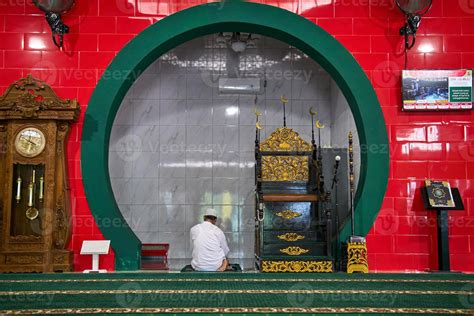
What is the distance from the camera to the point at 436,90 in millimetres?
7312

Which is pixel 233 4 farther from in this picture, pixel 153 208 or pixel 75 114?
pixel 153 208

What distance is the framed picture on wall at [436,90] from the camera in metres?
7.29

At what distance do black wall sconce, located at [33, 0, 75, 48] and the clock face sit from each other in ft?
3.87

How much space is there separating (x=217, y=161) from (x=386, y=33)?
13.3 feet

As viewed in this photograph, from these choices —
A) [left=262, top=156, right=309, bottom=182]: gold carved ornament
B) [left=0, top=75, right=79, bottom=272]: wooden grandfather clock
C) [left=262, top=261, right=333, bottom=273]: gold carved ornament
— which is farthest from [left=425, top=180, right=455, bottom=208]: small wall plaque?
[left=0, top=75, right=79, bottom=272]: wooden grandfather clock

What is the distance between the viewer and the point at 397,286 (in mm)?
4531

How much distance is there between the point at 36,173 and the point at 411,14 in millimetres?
4900

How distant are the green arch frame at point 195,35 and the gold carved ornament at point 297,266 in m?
0.42

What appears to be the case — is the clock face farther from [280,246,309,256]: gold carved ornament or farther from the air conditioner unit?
the air conditioner unit
